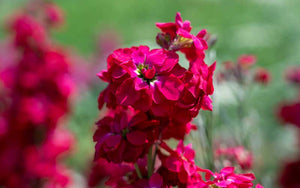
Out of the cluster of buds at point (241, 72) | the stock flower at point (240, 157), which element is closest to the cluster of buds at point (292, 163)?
the cluster of buds at point (241, 72)

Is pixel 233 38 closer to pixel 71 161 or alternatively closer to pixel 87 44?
pixel 87 44

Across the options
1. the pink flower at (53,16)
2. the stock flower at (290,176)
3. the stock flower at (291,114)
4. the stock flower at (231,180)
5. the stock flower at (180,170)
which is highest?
the pink flower at (53,16)

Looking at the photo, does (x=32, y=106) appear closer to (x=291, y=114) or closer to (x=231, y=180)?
(x=291, y=114)

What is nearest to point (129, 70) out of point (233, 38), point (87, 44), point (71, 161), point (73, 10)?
point (71, 161)

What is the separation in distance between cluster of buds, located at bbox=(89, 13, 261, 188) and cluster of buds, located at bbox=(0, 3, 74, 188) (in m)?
1.33

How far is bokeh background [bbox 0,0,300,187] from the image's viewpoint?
4.02 m

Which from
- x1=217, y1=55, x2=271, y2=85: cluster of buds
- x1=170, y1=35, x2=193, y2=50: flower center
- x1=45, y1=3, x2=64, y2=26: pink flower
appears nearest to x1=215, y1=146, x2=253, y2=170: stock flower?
x1=217, y1=55, x2=271, y2=85: cluster of buds

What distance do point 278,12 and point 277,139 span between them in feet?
12.7

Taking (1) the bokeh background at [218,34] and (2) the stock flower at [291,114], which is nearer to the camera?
(2) the stock flower at [291,114]

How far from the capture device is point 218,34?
17.1 ft

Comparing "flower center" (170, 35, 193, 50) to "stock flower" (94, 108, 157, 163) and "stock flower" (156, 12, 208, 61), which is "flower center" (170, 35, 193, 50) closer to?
"stock flower" (156, 12, 208, 61)

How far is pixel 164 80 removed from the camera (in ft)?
3.00

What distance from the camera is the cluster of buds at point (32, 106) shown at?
230 centimetres

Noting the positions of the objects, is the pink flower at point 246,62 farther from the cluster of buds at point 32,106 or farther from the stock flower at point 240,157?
the cluster of buds at point 32,106
